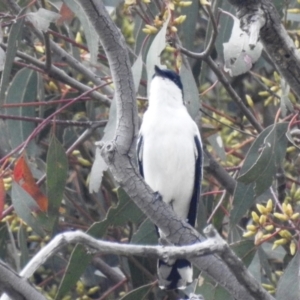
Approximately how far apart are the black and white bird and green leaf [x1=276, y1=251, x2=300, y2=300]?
58cm

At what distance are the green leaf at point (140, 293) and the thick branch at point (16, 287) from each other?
1302 millimetres

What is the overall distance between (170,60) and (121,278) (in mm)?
1562

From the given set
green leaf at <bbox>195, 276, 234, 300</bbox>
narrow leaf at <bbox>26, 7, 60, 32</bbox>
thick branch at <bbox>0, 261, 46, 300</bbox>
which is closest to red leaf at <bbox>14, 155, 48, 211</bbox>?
narrow leaf at <bbox>26, 7, 60, 32</bbox>

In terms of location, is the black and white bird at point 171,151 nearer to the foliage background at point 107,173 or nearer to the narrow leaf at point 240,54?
the foliage background at point 107,173

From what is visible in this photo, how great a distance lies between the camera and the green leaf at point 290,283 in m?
3.59

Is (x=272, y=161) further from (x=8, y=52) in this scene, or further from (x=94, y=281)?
(x=94, y=281)

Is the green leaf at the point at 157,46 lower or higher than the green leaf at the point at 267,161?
higher

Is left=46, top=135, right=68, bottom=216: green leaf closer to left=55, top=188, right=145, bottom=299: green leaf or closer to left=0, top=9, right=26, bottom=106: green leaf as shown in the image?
left=55, top=188, right=145, bottom=299: green leaf

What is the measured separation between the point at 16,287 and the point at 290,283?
4.48ft

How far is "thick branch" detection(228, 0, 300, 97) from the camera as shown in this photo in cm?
283

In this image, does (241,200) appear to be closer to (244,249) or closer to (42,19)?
(244,249)

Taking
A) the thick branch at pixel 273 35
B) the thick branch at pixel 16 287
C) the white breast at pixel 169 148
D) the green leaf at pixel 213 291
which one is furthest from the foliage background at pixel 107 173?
the thick branch at pixel 16 287

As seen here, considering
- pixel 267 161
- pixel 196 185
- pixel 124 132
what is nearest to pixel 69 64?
pixel 196 185

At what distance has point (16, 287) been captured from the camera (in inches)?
102
